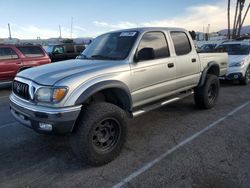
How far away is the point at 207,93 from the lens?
20.2ft

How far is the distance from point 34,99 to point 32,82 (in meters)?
0.27

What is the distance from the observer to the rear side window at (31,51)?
1059cm

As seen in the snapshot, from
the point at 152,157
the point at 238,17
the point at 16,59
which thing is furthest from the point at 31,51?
the point at 238,17

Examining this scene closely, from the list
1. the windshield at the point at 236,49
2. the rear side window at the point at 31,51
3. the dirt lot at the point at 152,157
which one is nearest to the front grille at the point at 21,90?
the dirt lot at the point at 152,157

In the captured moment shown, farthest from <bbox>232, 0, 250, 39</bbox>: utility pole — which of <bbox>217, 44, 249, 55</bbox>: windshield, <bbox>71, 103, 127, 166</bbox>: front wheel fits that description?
<bbox>71, 103, 127, 166</bbox>: front wheel

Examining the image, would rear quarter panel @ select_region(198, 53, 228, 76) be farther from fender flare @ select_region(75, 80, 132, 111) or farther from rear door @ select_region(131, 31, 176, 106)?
fender flare @ select_region(75, 80, 132, 111)

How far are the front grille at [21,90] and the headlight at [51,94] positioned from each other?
0.33 m

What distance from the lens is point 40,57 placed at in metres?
10.9

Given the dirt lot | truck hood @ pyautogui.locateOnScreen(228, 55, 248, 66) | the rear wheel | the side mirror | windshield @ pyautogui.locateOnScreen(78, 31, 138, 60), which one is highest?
windshield @ pyautogui.locateOnScreen(78, 31, 138, 60)

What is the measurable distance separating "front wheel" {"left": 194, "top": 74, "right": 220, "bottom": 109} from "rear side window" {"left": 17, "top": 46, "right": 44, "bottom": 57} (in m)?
7.20

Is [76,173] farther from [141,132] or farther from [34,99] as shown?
[141,132]

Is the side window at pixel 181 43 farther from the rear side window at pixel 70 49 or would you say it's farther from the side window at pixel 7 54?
the rear side window at pixel 70 49

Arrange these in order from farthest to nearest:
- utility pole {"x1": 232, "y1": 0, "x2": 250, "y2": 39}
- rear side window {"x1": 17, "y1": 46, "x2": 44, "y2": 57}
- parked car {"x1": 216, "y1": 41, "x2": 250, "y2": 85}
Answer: utility pole {"x1": 232, "y1": 0, "x2": 250, "y2": 39} < rear side window {"x1": 17, "y1": 46, "x2": 44, "y2": 57} < parked car {"x1": 216, "y1": 41, "x2": 250, "y2": 85}

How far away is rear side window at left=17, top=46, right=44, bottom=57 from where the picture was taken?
10593 millimetres
